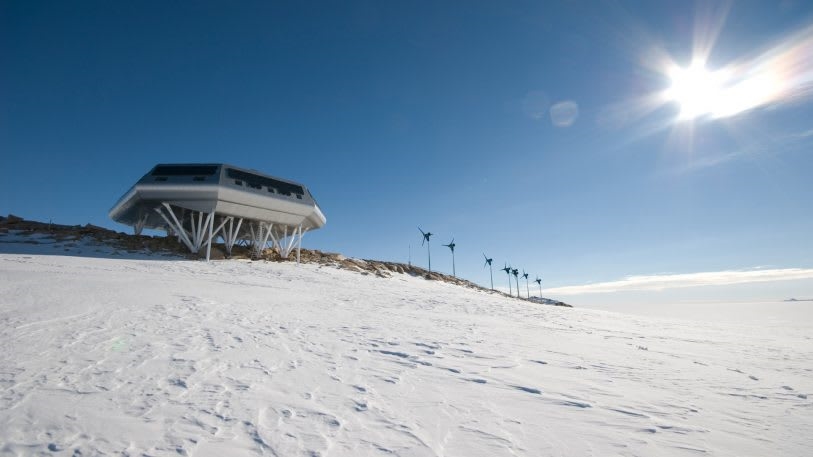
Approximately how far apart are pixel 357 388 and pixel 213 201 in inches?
1176

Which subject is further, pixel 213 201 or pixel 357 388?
pixel 213 201

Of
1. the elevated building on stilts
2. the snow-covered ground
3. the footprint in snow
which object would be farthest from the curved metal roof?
the footprint in snow

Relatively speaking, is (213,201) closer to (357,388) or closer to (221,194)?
(221,194)

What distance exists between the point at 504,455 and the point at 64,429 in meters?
4.78

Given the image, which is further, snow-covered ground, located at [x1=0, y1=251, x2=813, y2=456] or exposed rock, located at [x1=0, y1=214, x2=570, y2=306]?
exposed rock, located at [x1=0, y1=214, x2=570, y2=306]

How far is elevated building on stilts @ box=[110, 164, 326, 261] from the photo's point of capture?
1183 inches

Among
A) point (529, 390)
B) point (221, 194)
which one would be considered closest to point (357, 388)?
point (529, 390)

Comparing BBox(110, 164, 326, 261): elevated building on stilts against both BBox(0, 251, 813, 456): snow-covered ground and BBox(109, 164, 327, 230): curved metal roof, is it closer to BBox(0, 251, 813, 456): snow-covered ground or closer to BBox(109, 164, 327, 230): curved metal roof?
BBox(109, 164, 327, 230): curved metal roof

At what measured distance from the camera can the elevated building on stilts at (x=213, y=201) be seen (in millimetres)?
30047

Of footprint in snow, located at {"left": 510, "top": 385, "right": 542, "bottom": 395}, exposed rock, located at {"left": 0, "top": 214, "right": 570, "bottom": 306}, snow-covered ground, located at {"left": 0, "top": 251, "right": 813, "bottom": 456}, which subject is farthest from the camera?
exposed rock, located at {"left": 0, "top": 214, "right": 570, "bottom": 306}

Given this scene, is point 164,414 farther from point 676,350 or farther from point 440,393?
point 676,350

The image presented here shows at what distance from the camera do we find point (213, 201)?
30.2 m

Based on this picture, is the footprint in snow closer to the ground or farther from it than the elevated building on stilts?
closer to the ground

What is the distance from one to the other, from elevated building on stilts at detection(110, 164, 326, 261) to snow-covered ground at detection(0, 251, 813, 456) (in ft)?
63.5
